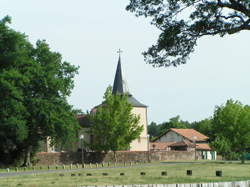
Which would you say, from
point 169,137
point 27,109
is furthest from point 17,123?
point 169,137

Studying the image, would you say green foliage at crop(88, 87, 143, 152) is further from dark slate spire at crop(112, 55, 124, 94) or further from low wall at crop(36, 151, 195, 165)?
dark slate spire at crop(112, 55, 124, 94)

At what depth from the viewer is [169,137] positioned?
119 metres

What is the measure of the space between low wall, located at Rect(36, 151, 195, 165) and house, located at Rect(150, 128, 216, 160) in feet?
58.4

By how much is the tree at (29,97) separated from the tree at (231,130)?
17.7 meters

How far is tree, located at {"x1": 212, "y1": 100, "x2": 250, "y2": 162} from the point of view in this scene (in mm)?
60750

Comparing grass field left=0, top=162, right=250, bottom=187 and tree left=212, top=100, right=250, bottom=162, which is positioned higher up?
tree left=212, top=100, right=250, bottom=162

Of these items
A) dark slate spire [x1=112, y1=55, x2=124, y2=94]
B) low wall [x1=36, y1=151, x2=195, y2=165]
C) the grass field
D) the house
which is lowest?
the grass field

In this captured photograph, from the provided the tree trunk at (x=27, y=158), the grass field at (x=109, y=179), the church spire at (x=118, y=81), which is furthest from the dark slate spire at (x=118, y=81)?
the grass field at (x=109, y=179)

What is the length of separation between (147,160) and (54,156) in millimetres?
15787

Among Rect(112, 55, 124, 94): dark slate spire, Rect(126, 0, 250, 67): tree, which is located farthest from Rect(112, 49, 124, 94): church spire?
Rect(126, 0, 250, 67): tree

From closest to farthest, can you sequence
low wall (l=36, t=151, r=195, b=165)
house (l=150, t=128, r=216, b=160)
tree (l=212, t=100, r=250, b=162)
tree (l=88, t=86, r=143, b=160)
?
tree (l=212, t=100, r=250, b=162)
low wall (l=36, t=151, r=195, b=165)
tree (l=88, t=86, r=143, b=160)
house (l=150, t=128, r=216, b=160)

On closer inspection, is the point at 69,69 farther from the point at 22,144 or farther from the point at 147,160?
the point at 147,160

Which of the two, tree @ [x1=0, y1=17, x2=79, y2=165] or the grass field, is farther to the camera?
tree @ [x1=0, y1=17, x2=79, y2=165]

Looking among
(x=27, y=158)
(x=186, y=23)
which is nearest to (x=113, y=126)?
(x=27, y=158)
